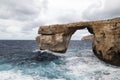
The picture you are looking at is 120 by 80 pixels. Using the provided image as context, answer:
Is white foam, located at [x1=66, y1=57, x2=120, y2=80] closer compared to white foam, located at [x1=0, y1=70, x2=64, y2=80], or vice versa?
white foam, located at [x1=0, y1=70, x2=64, y2=80]

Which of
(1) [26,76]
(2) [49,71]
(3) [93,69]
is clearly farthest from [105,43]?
(1) [26,76]

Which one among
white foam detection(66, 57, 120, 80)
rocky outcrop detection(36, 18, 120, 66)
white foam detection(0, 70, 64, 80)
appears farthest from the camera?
rocky outcrop detection(36, 18, 120, 66)

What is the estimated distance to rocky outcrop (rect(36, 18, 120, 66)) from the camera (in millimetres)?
19438

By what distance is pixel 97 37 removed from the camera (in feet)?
73.3

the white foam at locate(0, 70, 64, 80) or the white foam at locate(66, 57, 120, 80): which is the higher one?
the white foam at locate(0, 70, 64, 80)

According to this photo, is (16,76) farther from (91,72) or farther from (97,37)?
(97,37)

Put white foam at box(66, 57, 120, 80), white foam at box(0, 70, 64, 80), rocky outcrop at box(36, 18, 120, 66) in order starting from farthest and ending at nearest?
rocky outcrop at box(36, 18, 120, 66) < white foam at box(66, 57, 120, 80) < white foam at box(0, 70, 64, 80)

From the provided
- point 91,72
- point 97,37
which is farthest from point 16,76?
point 97,37

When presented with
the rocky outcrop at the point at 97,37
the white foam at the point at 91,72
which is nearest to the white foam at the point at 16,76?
the white foam at the point at 91,72

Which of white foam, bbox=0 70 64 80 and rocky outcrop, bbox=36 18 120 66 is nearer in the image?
white foam, bbox=0 70 64 80

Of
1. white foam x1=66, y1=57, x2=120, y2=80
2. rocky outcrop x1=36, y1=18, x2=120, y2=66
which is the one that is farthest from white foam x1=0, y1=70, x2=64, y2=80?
rocky outcrop x1=36, y1=18, x2=120, y2=66

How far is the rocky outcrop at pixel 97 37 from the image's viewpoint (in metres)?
19.4

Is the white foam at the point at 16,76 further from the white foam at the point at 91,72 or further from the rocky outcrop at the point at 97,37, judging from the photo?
the rocky outcrop at the point at 97,37

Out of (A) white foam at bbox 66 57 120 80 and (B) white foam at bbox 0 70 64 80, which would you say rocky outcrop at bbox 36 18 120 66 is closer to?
(A) white foam at bbox 66 57 120 80
